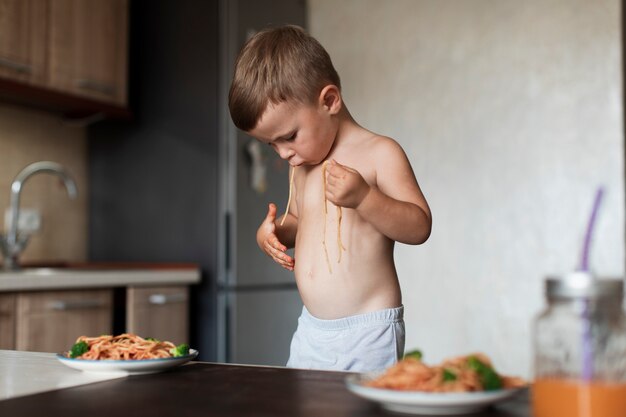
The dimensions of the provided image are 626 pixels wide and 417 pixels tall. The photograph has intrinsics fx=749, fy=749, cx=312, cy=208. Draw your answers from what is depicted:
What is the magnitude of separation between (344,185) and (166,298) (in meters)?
1.85

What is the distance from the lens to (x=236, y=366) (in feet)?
3.39

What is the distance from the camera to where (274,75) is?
1.32 metres

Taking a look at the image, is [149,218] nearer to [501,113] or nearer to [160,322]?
[160,322]

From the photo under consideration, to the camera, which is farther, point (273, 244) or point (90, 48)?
point (90, 48)

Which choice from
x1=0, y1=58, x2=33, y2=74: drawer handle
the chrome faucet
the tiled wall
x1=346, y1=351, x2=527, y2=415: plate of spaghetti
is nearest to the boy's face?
x1=346, y1=351, x2=527, y2=415: plate of spaghetti

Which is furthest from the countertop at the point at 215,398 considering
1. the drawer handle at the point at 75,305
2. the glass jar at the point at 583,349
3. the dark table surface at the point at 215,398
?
the drawer handle at the point at 75,305

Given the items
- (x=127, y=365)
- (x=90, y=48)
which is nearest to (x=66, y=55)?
(x=90, y=48)

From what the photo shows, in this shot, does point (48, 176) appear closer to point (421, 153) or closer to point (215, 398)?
point (421, 153)

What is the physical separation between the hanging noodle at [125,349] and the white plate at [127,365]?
0.8 inches

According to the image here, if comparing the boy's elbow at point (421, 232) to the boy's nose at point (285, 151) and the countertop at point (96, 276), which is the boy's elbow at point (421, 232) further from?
the countertop at point (96, 276)

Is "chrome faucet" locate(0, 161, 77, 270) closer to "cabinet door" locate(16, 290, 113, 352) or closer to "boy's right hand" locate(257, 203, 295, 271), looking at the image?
"cabinet door" locate(16, 290, 113, 352)

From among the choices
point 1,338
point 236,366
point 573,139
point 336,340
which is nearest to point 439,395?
point 236,366

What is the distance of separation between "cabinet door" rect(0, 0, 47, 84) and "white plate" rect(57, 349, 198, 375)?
6.00 ft

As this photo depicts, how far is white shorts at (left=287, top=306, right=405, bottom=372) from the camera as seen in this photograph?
136 centimetres
